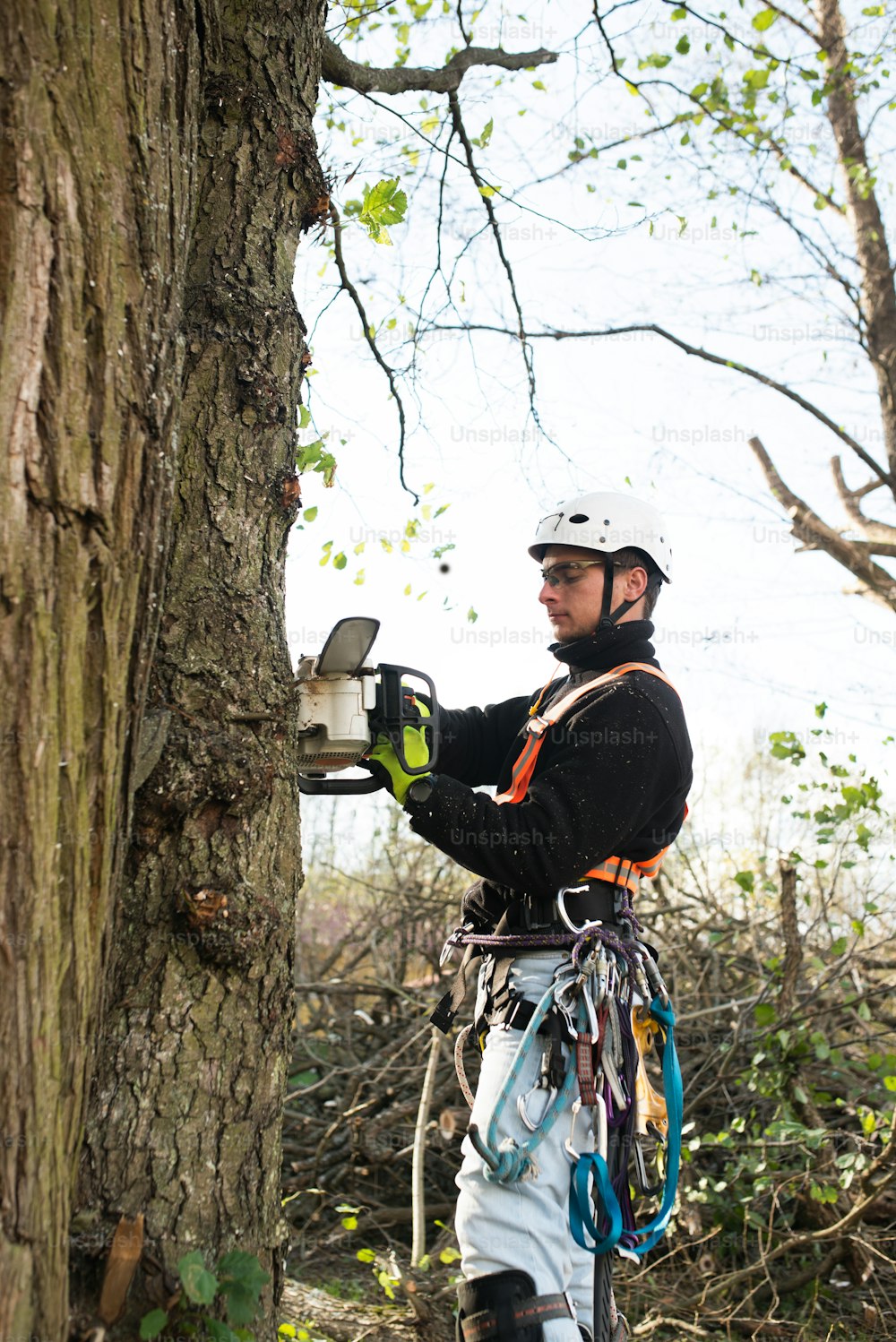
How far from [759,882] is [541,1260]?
446cm

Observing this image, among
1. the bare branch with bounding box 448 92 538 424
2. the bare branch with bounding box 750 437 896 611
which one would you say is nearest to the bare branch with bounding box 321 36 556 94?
the bare branch with bounding box 448 92 538 424

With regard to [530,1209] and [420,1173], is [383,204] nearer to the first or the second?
[530,1209]

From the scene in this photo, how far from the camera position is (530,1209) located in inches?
109

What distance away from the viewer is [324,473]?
390 cm

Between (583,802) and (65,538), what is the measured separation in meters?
1.68

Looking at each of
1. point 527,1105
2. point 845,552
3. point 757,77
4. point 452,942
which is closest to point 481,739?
point 452,942

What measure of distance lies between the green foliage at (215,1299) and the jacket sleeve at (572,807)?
3.65 ft

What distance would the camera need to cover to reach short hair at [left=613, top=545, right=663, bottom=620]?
3625 millimetres

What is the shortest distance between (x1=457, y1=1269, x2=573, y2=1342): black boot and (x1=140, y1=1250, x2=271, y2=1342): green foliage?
33.6 inches

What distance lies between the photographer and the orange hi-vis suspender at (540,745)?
318 cm

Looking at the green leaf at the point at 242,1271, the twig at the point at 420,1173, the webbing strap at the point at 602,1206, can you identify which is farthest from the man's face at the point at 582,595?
the twig at the point at 420,1173

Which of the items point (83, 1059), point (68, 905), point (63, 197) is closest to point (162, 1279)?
point (83, 1059)

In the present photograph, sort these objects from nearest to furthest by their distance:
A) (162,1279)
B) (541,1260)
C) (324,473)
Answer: (162,1279) → (541,1260) → (324,473)

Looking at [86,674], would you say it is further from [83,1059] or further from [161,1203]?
[161,1203]
